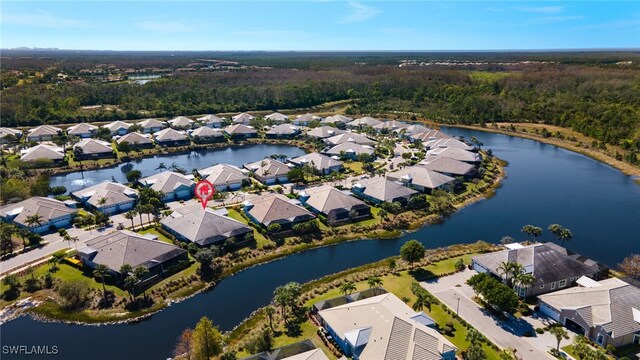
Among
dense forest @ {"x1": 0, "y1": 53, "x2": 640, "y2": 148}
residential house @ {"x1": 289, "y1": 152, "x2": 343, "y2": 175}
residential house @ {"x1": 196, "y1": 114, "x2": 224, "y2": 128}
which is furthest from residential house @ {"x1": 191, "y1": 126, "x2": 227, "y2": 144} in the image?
residential house @ {"x1": 289, "y1": 152, "x2": 343, "y2": 175}

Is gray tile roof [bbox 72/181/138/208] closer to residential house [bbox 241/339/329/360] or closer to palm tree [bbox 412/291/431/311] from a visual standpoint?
residential house [bbox 241/339/329/360]

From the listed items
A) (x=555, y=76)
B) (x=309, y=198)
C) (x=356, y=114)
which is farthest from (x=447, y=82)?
(x=309, y=198)

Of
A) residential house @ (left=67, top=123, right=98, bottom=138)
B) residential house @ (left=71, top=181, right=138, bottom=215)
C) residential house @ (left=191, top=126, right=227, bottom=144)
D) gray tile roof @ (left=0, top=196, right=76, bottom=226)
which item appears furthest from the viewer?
residential house @ (left=191, top=126, right=227, bottom=144)

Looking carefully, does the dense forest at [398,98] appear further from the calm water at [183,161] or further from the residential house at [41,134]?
the calm water at [183,161]

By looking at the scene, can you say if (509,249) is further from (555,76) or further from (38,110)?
(555,76)

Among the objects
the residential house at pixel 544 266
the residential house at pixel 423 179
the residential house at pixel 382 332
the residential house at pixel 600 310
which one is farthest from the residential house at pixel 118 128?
the residential house at pixel 600 310

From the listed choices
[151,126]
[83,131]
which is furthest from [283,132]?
[83,131]
